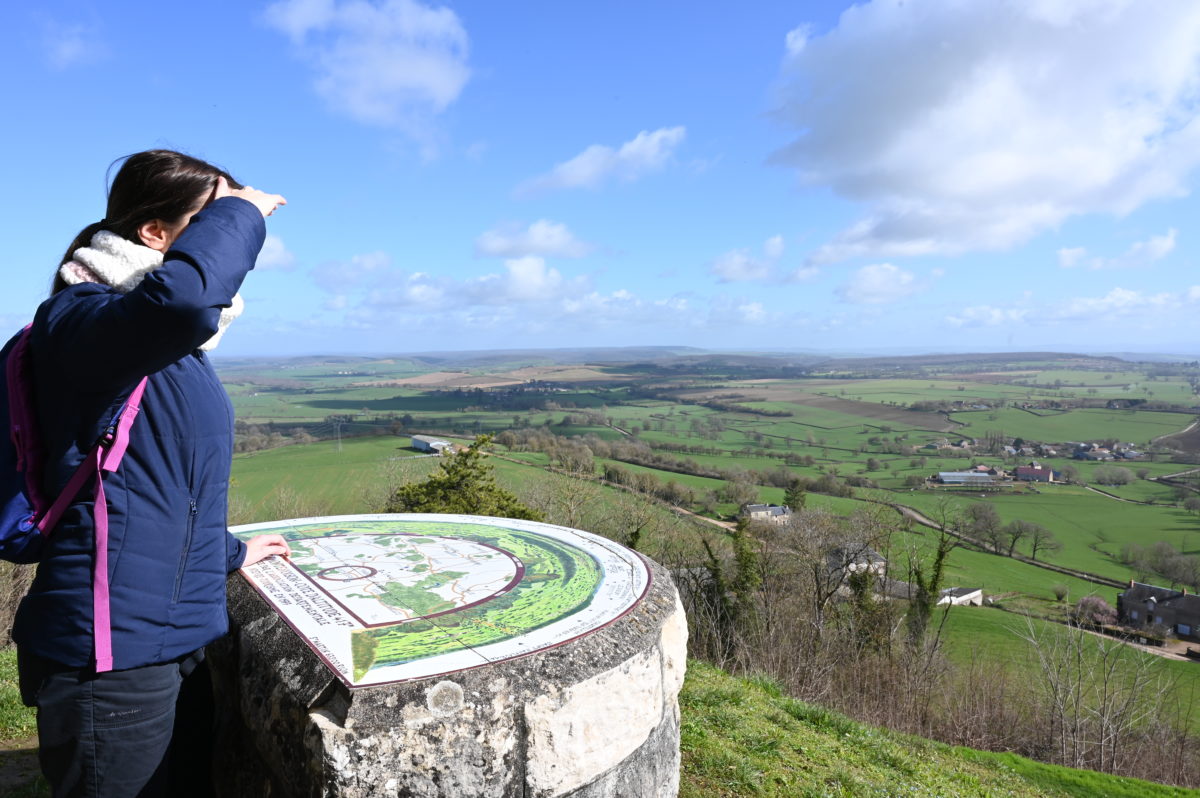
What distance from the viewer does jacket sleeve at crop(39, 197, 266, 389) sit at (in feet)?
5.82

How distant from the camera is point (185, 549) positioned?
2.16 m

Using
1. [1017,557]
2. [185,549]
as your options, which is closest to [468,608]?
[185,549]

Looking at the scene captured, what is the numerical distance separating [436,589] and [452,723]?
1219 millimetres

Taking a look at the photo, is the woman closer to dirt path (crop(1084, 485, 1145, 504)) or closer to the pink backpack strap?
the pink backpack strap

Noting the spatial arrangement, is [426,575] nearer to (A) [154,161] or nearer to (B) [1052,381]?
(A) [154,161]

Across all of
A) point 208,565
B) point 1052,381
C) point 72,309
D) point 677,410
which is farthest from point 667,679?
point 1052,381

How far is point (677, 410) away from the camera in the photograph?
79562 millimetres

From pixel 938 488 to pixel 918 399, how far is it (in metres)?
49.2

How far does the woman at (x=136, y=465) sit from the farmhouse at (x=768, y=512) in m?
29.7

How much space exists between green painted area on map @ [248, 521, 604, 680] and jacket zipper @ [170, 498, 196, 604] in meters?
0.82

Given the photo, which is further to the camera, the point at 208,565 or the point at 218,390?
the point at 218,390

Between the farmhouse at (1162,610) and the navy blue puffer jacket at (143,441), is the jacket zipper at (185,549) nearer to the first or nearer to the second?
the navy blue puffer jacket at (143,441)

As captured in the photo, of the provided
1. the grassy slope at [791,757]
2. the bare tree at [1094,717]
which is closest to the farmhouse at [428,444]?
the bare tree at [1094,717]

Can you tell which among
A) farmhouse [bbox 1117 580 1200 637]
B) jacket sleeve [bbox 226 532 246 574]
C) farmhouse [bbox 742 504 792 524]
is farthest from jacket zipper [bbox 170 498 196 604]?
farmhouse [bbox 1117 580 1200 637]
